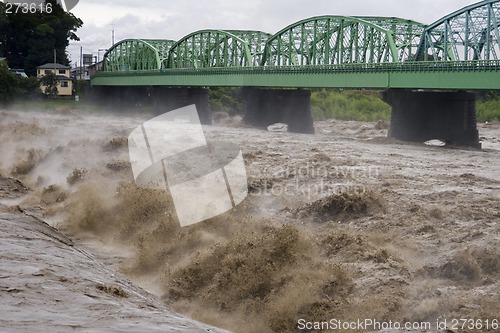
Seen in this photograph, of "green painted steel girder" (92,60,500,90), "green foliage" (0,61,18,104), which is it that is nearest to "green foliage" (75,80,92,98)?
"green painted steel girder" (92,60,500,90)

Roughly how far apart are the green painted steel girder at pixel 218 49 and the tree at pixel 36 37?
19735mm

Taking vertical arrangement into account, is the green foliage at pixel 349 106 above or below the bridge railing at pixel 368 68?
below

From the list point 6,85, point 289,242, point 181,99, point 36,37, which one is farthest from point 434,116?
point 36,37

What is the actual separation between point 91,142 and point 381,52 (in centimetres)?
2755

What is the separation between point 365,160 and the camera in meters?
41.3

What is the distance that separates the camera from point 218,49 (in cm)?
9738

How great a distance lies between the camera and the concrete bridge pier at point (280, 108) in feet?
244

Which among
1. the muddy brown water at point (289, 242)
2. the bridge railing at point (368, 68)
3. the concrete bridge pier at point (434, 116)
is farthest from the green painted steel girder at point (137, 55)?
the muddy brown water at point (289, 242)

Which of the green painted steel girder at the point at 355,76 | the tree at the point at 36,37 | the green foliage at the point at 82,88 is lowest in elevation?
the green foliage at the point at 82,88

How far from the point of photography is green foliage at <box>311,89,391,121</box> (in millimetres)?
96188

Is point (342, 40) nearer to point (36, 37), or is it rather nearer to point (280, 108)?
point (280, 108)

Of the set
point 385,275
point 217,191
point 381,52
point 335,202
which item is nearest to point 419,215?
point 335,202

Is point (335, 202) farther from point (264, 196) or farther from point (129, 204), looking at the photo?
point (129, 204)

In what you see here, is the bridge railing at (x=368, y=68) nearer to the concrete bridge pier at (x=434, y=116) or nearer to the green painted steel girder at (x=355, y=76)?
the green painted steel girder at (x=355, y=76)
